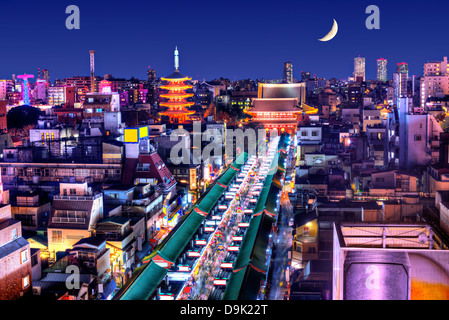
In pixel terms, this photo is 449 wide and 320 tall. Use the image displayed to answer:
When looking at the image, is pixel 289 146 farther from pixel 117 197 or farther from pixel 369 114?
pixel 117 197

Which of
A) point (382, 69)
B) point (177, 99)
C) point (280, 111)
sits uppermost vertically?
point (382, 69)

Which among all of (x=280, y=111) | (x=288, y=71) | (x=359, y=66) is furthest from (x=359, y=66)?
(x=280, y=111)

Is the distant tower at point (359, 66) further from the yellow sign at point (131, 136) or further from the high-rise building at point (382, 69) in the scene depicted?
the yellow sign at point (131, 136)

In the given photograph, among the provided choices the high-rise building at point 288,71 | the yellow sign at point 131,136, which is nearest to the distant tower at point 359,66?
the high-rise building at point 288,71

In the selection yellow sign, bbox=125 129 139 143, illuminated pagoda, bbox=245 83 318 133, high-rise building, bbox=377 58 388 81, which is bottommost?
yellow sign, bbox=125 129 139 143

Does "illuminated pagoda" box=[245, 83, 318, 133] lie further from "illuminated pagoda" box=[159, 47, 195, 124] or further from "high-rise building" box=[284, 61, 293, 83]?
"high-rise building" box=[284, 61, 293, 83]

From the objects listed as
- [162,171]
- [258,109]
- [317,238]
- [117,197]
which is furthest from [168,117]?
[317,238]

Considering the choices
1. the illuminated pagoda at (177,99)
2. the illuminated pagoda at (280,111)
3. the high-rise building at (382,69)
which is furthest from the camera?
the high-rise building at (382,69)

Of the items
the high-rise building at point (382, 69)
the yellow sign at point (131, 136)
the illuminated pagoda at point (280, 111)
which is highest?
the high-rise building at point (382, 69)

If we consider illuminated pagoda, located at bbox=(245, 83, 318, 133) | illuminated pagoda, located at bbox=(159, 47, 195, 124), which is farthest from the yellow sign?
illuminated pagoda, located at bbox=(245, 83, 318, 133)

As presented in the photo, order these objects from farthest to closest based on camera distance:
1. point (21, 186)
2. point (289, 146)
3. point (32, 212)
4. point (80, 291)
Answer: point (289, 146), point (21, 186), point (32, 212), point (80, 291)

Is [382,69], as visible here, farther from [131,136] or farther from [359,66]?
[131,136]
